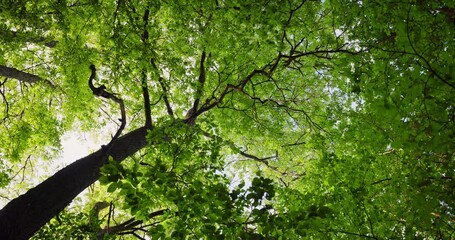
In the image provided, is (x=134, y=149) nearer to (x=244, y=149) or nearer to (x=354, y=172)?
(x=354, y=172)

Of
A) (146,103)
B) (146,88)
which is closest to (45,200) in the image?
(146,103)

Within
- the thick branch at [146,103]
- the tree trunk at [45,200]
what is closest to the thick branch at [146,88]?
the thick branch at [146,103]

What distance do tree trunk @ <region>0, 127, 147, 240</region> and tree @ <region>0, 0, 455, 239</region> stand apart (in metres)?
0.02

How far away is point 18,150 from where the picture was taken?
9.20 meters

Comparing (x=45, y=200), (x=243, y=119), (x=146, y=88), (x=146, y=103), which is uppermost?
(x=243, y=119)

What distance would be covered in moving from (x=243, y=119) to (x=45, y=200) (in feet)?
16.9

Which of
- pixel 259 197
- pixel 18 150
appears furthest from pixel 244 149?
pixel 259 197

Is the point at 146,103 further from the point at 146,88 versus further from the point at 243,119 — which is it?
the point at 243,119

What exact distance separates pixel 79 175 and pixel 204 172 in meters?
2.04

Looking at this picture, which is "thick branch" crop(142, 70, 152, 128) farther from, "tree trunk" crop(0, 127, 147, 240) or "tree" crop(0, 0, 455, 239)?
"tree trunk" crop(0, 127, 147, 240)

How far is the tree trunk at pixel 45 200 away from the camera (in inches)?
168

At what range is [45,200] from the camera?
464 centimetres

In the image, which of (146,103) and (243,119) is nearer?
(146,103)

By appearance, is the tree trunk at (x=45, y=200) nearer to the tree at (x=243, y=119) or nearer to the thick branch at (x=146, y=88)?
the tree at (x=243, y=119)
